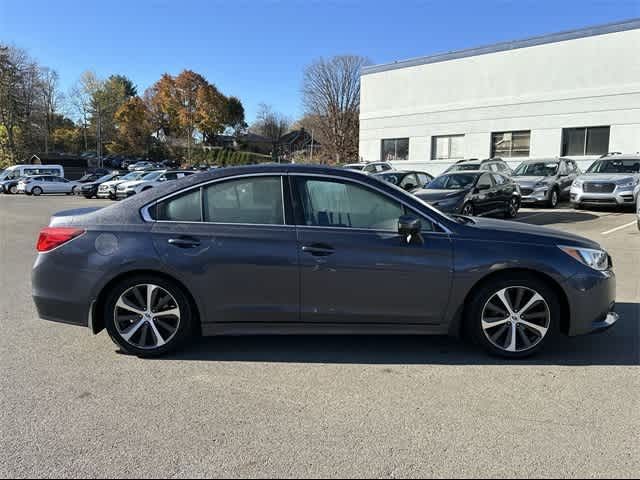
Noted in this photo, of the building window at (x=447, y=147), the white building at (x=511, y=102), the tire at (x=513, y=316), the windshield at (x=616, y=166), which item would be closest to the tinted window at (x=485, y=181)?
the windshield at (x=616, y=166)

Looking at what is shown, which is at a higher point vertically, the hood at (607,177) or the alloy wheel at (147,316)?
the hood at (607,177)

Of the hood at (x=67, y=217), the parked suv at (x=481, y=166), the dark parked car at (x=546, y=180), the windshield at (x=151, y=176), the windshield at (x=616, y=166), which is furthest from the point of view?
the windshield at (x=151, y=176)

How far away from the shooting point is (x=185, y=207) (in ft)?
14.0

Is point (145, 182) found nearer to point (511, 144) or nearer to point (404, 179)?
point (404, 179)

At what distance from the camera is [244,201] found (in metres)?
4.26

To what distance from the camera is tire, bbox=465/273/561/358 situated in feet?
13.5

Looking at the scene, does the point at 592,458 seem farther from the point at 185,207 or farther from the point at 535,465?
the point at 185,207

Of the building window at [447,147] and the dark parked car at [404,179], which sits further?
the building window at [447,147]

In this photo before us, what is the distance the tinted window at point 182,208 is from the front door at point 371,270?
2.89 ft

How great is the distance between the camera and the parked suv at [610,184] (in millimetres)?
15555

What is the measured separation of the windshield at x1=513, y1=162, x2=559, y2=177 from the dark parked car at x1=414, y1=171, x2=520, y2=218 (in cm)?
420

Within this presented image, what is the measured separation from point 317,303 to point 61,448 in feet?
6.59

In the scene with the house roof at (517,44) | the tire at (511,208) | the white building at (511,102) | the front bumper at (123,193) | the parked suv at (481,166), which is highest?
the house roof at (517,44)

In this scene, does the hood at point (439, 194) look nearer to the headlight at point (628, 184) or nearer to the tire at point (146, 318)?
the headlight at point (628, 184)
